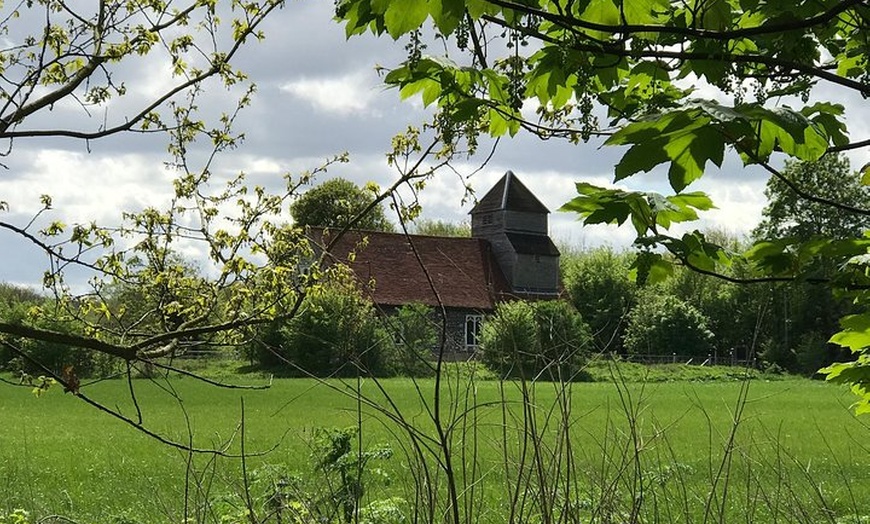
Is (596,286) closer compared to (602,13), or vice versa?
(602,13)

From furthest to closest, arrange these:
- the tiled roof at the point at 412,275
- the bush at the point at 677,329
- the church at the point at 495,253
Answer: the church at the point at 495,253
the bush at the point at 677,329
the tiled roof at the point at 412,275

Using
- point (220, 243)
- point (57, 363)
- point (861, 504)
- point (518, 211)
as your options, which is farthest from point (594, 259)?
point (220, 243)

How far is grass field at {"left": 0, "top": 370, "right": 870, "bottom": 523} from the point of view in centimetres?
311

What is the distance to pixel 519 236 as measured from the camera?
5097 cm

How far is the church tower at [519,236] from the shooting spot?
50.0 m

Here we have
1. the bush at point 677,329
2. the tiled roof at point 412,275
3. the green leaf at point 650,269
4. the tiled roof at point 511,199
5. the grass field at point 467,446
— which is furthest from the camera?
the tiled roof at point 511,199

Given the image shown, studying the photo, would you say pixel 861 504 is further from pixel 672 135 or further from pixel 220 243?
pixel 672 135

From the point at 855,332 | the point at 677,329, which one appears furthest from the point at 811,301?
the point at 855,332

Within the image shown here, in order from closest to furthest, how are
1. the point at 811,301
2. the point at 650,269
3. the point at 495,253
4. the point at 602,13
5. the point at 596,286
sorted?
the point at 602,13
the point at 650,269
the point at 811,301
the point at 495,253
the point at 596,286

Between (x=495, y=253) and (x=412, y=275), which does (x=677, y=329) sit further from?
(x=412, y=275)

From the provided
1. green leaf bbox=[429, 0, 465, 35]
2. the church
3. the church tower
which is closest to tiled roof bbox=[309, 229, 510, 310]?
the church

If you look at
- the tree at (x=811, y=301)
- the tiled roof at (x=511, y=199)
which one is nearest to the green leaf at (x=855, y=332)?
the tree at (x=811, y=301)

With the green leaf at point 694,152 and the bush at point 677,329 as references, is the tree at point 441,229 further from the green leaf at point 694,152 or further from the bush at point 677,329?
the green leaf at point 694,152

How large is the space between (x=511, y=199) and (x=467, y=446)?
4097 centimetres
